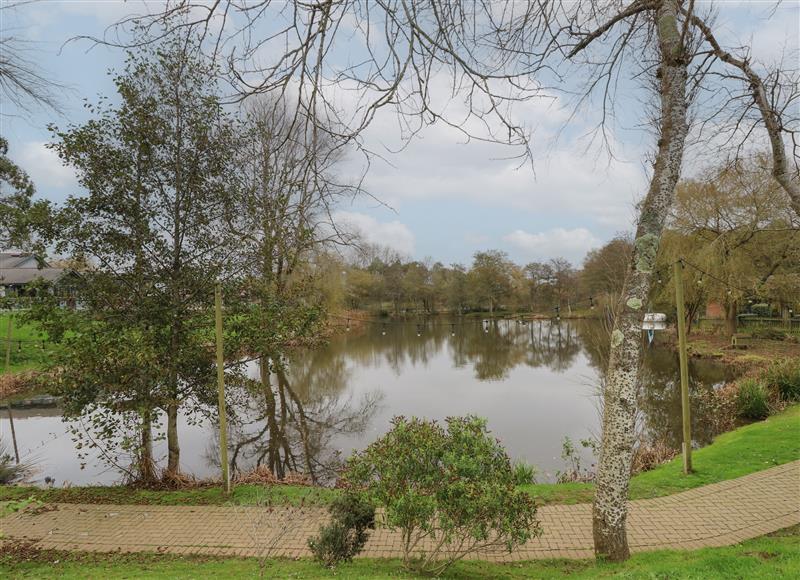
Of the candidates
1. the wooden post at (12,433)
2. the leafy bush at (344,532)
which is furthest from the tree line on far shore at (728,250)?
the wooden post at (12,433)

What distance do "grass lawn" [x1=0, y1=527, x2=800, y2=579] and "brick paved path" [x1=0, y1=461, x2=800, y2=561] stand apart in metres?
0.20

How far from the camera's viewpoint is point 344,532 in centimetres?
437

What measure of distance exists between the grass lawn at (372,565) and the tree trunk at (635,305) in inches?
20.1

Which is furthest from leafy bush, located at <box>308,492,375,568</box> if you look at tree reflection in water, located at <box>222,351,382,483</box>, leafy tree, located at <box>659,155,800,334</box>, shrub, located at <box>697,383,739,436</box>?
leafy tree, located at <box>659,155,800,334</box>

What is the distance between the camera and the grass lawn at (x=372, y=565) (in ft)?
12.3

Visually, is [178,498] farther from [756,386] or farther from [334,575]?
[756,386]

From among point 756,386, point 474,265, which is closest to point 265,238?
point 756,386

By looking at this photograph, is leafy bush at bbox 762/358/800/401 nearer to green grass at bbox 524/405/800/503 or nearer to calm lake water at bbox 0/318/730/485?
calm lake water at bbox 0/318/730/485

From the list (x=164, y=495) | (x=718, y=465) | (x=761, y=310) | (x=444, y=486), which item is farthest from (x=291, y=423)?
(x=761, y=310)

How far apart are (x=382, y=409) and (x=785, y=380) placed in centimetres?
1089

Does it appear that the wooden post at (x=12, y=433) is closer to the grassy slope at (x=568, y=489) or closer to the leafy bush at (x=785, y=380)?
the grassy slope at (x=568, y=489)

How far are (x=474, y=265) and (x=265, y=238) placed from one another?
169ft

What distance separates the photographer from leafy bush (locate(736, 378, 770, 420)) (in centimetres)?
1188

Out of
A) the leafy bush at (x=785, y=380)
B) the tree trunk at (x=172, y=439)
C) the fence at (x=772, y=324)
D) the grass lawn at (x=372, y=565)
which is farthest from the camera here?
the fence at (x=772, y=324)
